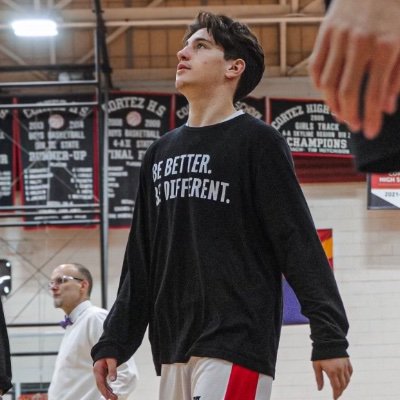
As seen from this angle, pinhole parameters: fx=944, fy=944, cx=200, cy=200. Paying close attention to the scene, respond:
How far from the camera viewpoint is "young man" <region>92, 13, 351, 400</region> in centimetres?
261

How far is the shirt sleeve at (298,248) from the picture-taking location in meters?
2.57

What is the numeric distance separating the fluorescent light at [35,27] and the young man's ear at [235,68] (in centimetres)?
732

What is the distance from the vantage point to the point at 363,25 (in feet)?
2.87

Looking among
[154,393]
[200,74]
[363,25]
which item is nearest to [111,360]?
[200,74]

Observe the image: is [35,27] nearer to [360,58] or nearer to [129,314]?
[129,314]

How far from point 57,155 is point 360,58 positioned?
33.4 feet

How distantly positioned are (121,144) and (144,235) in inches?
320

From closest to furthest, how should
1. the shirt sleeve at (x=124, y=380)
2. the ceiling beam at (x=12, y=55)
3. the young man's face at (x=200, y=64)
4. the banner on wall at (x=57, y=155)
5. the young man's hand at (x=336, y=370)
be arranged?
the young man's hand at (x=336, y=370) < the young man's face at (x=200, y=64) < the shirt sleeve at (x=124, y=380) < the banner on wall at (x=57, y=155) < the ceiling beam at (x=12, y=55)

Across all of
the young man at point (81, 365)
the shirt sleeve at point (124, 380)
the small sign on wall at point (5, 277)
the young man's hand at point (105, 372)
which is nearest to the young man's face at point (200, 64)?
the young man's hand at point (105, 372)

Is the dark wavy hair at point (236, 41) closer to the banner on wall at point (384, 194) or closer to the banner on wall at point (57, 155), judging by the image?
the banner on wall at point (57, 155)

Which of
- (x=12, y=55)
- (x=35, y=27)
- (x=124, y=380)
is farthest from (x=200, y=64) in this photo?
(x=12, y=55)

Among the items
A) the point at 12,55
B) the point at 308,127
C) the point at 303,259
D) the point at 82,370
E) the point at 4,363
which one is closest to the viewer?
the point at 303,259

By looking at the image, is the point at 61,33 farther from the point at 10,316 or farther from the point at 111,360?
the point at 111,360

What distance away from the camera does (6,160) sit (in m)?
10.9
